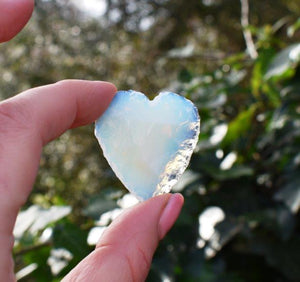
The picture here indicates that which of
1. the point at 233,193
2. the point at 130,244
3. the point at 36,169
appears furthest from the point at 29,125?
the point at 233,193

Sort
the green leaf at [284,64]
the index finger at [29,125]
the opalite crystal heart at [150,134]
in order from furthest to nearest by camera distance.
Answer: the green leaf at [284,64] → the opalite crystal heart at [150,134] → the index finger at [29,125]

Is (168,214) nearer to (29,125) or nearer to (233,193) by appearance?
(29,125)

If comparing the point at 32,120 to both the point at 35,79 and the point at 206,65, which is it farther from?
the point at 206,65

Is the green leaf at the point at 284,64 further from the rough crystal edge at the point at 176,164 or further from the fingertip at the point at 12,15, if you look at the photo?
the fingertip at the point at 12,15

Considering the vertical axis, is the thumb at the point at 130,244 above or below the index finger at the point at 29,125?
below

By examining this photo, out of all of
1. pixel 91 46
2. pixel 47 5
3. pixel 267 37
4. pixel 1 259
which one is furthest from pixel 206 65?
pixel 1 259

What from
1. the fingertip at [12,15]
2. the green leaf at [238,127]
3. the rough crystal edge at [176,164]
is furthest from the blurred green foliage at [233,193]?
the fingertip at [12,15]

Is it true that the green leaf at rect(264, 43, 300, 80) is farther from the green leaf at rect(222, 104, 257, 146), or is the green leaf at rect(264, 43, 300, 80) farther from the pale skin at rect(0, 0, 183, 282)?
the pale skin at rect(0, 0, 183, 282)

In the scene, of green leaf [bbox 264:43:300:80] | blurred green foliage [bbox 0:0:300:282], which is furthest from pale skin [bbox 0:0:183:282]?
green leaf [bbox 264:43:300:80]
